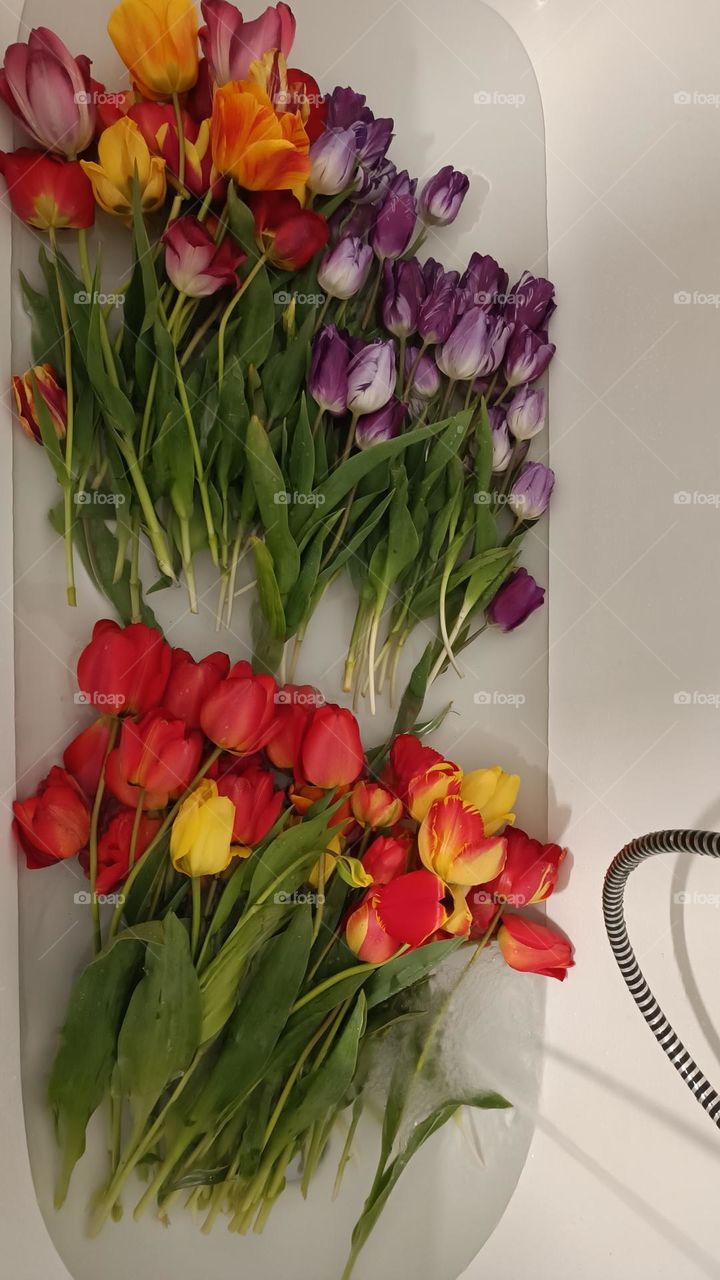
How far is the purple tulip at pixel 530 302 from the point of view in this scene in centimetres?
92

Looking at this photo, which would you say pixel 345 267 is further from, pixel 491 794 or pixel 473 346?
pixel 491 794

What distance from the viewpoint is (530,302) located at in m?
0.92

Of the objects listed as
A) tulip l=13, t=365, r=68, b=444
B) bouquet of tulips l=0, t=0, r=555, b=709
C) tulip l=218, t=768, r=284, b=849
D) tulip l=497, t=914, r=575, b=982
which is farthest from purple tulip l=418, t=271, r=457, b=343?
tulip l=497, t=914, r=575, b=982

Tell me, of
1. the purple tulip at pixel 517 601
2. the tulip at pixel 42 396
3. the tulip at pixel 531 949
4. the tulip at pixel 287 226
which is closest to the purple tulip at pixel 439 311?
the tulip at pixel 287 226

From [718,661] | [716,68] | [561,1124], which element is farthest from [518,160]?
[561,1124]

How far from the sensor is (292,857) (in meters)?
0.83

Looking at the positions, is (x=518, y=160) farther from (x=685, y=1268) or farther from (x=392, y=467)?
(x=685, y=1268)

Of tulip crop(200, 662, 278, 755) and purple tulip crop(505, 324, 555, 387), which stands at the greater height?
purple tulip crop(505, 324, 555, 387)

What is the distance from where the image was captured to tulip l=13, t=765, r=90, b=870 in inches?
31.6

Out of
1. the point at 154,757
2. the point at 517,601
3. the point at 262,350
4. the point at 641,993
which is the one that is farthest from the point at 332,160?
the point at 641,993

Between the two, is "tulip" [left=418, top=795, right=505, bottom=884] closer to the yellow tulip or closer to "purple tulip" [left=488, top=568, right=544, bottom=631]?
"purple tulip" [left=488, top=568, right=544, bottom=631]

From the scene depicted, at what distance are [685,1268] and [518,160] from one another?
3.82ft

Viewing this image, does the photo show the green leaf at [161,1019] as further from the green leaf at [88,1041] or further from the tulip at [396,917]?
the tulip at [396,917]

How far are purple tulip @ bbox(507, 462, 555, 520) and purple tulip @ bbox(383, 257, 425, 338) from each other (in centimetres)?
18
